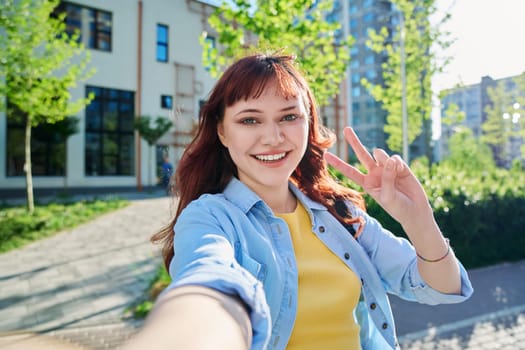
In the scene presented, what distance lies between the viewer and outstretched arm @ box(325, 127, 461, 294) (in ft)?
4.56

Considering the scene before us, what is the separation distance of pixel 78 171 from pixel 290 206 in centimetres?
1853

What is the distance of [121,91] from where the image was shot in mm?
19156

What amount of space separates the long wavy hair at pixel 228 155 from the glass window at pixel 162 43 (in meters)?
20.2

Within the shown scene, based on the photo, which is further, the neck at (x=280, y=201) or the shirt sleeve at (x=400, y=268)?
the neck at (x=280, y=201)

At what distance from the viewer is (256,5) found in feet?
18.5

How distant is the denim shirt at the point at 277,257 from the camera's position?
109 centimetres

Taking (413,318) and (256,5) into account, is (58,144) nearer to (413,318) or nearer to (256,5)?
(256,5)

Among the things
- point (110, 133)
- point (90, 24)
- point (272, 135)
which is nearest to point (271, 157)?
point (272, 135)

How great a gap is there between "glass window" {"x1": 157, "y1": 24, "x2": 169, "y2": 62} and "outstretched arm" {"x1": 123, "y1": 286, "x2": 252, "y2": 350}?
2132cm

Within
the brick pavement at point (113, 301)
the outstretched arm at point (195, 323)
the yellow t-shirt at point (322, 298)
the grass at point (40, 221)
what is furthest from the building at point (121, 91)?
the outstretched arm at point (195, 323)

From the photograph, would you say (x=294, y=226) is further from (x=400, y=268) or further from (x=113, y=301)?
(x=113, y=301)

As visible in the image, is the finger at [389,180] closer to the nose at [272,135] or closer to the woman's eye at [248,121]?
the nose at [272,135]

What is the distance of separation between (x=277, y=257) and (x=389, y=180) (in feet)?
1.75

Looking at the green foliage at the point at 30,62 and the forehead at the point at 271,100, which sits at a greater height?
the green foliage at the point at 30,62
